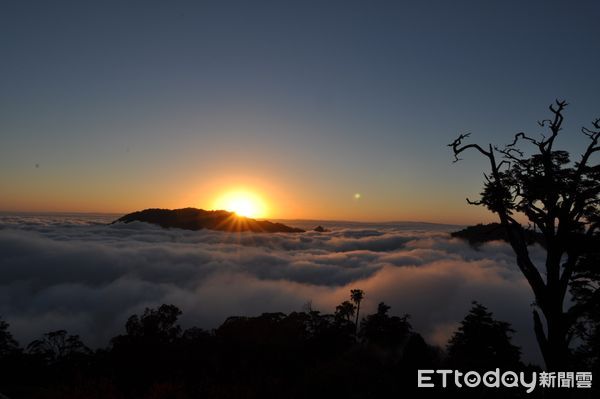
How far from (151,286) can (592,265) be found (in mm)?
197510

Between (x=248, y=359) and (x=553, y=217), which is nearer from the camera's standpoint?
(x=553, y=217)

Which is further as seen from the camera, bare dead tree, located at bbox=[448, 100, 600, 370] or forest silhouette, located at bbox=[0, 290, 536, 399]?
forest silhouette, located at bbox=[0, 290, 536, 399]

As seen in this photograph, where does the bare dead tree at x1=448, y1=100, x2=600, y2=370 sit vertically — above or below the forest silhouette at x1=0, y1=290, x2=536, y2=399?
above

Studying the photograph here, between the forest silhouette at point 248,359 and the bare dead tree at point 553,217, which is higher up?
the bare dead tree at point 553,217

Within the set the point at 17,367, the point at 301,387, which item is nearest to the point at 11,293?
the point at 17,367

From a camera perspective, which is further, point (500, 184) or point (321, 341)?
point (321, 341)

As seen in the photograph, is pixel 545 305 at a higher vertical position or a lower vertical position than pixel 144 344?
higher

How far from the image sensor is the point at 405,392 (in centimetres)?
1959

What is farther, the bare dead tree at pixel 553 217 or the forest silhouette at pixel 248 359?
the forest silhouette at pixel 248 359

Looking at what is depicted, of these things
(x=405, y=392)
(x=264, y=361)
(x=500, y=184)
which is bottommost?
(x=264, y=361)

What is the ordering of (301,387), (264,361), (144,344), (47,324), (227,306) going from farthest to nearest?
1. (227,306)
2. (47,324)
3. (144,344)
4. (264,361)
5. (301,387)

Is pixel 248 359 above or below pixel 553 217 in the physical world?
below

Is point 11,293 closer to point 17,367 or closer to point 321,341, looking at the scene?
point 17,367

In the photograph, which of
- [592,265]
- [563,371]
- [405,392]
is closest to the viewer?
[563,371]
